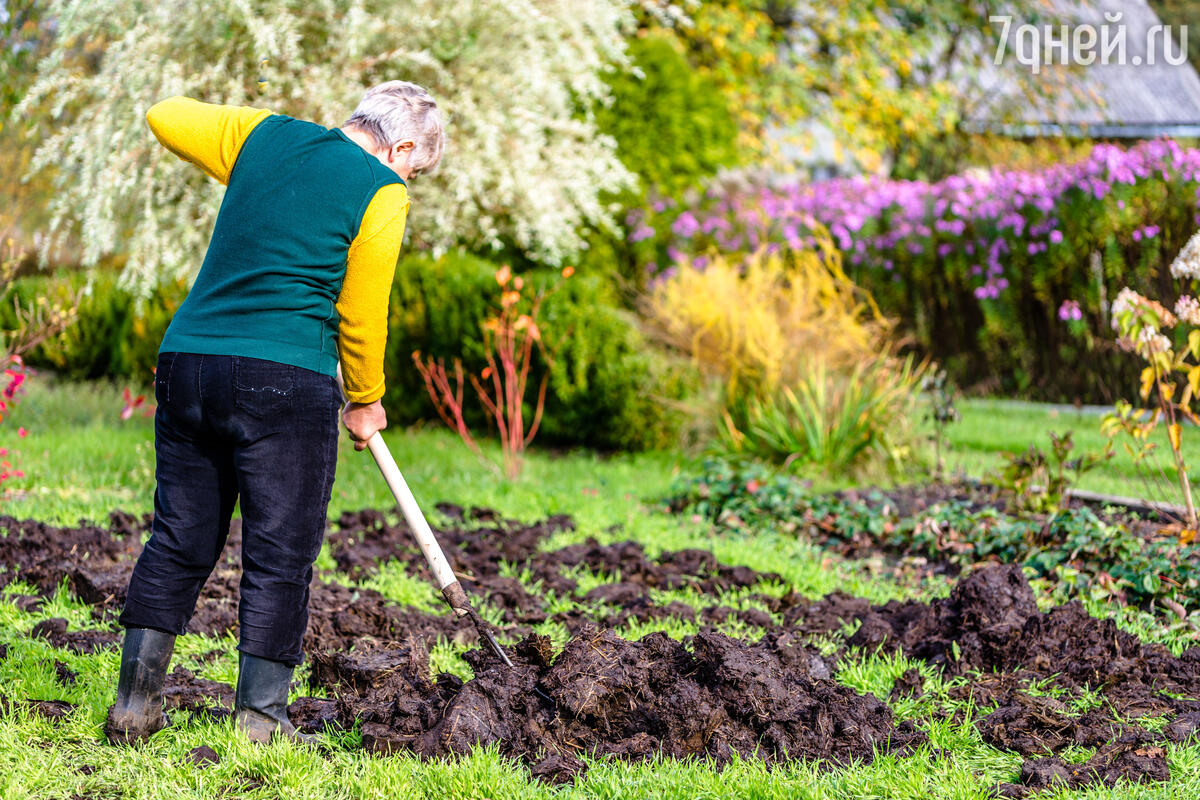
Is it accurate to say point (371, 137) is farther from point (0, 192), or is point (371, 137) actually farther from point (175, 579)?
point (0, 192)

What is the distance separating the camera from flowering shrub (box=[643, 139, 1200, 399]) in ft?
26.9

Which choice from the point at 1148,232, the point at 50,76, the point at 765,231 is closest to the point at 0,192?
the point at 50,76

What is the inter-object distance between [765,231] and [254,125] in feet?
24.4

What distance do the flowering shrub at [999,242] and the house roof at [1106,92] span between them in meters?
8.01

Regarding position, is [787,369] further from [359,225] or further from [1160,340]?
[359,225]

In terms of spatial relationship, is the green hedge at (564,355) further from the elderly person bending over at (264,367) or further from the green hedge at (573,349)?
the elderly person bending over at (264,367)

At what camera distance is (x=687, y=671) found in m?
2.96

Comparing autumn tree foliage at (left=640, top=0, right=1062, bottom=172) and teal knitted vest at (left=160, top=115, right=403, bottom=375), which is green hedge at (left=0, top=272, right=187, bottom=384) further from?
teal knitted vest at (left=160, top=115, right=403, bottom=375)

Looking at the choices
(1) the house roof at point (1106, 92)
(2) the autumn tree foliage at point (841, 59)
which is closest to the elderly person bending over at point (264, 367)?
(2) the autumn tree foliage at point (841, 59)

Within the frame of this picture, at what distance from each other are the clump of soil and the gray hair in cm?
141

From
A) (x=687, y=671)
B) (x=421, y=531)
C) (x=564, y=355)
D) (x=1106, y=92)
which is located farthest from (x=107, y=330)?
(x=1106, y=92)

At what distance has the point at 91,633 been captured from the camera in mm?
A: 3480

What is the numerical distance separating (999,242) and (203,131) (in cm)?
790

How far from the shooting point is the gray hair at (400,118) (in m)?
2.70
